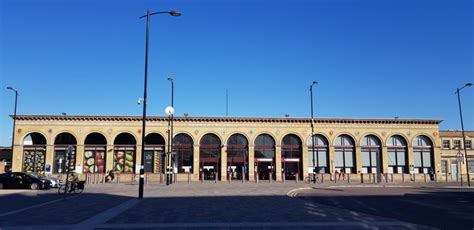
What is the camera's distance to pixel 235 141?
49.3 m

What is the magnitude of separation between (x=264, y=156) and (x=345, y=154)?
9764 mm

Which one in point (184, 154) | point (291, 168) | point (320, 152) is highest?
point (320, 152)

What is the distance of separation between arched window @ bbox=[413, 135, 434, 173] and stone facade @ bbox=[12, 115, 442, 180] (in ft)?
1.49

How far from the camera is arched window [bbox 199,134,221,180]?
160 ft

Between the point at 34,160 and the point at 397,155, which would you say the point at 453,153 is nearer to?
the point at 397,155

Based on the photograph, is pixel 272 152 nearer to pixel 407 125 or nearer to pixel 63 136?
pixel 407 125

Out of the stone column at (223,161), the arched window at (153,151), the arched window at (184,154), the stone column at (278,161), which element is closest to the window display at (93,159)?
the arched window at (153,151)

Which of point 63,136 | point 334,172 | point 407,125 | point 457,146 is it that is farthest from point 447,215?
point 457,146

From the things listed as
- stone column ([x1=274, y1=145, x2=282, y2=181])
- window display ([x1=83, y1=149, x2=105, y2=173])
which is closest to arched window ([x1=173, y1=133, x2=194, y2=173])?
window display ([x1=83, y1=149, x2=105, y2=173])

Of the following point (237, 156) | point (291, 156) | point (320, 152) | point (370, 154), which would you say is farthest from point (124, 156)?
point (370, 154)

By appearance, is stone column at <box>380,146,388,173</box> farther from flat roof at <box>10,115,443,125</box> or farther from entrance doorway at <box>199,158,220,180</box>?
entrance doorway at <box>199,158,220,180</box>

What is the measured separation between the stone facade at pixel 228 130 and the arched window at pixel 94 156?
588 millimetres

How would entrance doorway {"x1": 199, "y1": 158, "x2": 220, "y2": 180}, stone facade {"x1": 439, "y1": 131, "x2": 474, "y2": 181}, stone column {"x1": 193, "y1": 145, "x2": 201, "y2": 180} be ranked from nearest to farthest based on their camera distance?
stone column {"x1": 193, "y1": 145, "x2": 201, "y2": 180}, entrance doorway {"x1": 199, "y1": 158, "x2": 220, "y2": 180}, stone facade {"x1": 439, "y1": 131, "x2": 474, "y2": 181}

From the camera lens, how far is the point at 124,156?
4772 centimetres
